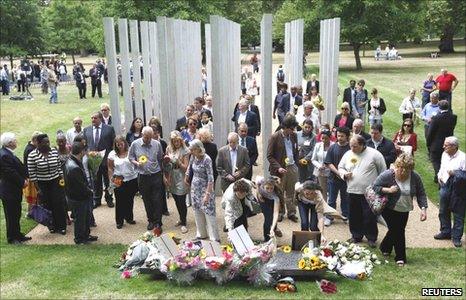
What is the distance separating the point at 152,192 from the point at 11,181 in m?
2.32

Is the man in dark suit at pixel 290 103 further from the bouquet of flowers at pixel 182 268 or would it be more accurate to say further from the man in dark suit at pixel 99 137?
the bouquet of flowers at pixel 182 268

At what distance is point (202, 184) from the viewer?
27.7 feet

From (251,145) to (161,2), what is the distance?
3017 cm

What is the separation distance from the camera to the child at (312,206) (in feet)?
25.8

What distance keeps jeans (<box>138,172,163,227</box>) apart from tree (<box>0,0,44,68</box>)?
91.6 feet

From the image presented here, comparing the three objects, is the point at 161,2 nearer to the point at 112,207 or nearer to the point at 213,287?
the point at 112,207

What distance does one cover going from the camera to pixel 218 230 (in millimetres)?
9430

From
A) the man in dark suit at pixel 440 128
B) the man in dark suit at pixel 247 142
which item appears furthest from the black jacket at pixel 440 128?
the man in dark suit at pixel 247 142

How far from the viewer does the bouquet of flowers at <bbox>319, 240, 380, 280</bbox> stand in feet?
23.7

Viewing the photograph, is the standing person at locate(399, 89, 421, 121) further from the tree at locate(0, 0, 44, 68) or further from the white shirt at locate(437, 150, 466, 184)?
the tree at locate(0, 0, 44, 68)

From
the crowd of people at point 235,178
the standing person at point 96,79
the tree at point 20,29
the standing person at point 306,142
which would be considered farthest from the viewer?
the tree at point 20,29

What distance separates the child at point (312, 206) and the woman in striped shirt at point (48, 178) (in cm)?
412

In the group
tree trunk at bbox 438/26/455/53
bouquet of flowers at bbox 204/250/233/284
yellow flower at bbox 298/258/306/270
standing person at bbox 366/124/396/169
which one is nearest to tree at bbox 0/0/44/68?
standing person at bbox 366/124/396/169

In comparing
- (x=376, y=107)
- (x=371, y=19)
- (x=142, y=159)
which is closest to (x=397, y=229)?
(x=142, y=159)
